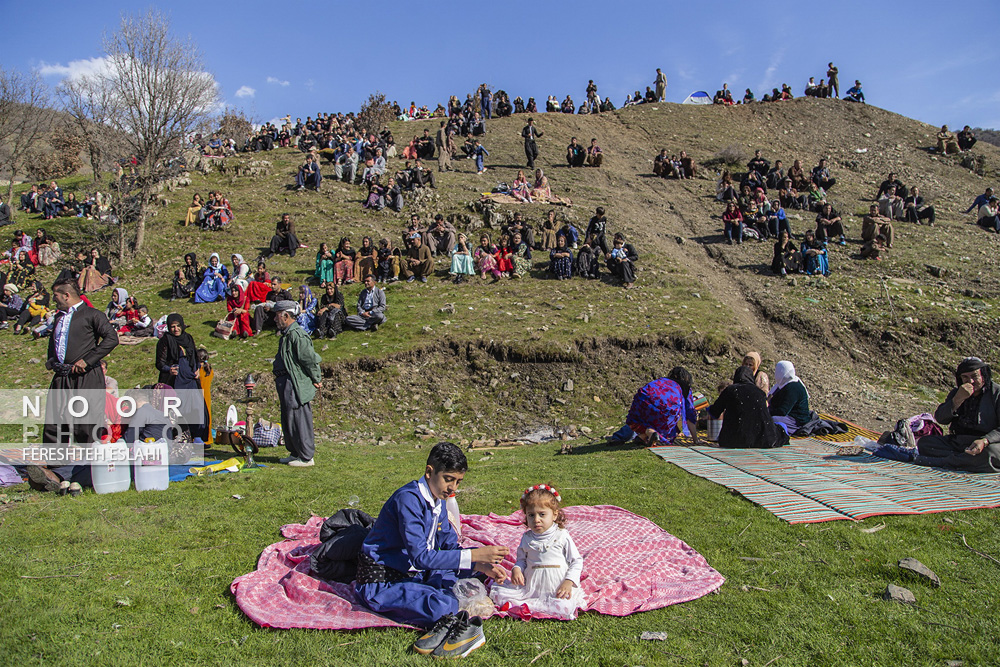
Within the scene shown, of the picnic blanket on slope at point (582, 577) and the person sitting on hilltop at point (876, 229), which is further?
the person sitting on hilltop at point (876, 229)

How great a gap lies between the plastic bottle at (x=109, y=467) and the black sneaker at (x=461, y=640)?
4313 mm

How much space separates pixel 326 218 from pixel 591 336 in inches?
494

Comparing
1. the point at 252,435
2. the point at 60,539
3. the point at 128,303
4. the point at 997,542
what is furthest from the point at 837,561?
the point at 128,303

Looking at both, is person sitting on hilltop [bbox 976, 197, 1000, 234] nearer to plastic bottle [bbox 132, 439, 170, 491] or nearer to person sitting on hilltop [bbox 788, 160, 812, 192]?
person sitting on hilltop [bbox 788, 160, 812, 192]

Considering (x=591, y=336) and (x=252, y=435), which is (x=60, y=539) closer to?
(x=252, y=435)

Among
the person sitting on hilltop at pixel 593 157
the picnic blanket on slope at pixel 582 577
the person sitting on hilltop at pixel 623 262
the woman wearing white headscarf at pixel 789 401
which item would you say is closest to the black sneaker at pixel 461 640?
the picnic blanket on slope at pixel 582 577

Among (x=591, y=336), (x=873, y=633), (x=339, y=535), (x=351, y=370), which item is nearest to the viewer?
(x=873, y=633)

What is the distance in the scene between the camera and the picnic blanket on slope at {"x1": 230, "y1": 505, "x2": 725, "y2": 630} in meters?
3.79

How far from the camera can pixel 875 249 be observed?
19.1m

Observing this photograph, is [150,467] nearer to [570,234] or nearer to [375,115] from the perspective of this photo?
[570,234]

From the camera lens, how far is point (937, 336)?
594 inches

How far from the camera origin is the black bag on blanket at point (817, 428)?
902 centimetres

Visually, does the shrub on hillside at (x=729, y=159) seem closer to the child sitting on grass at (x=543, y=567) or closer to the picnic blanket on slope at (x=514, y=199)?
the picnic blanket on slope at (x=514, y=199)

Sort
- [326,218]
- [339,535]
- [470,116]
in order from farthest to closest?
[470,116] < [326,218] < [339,535]
